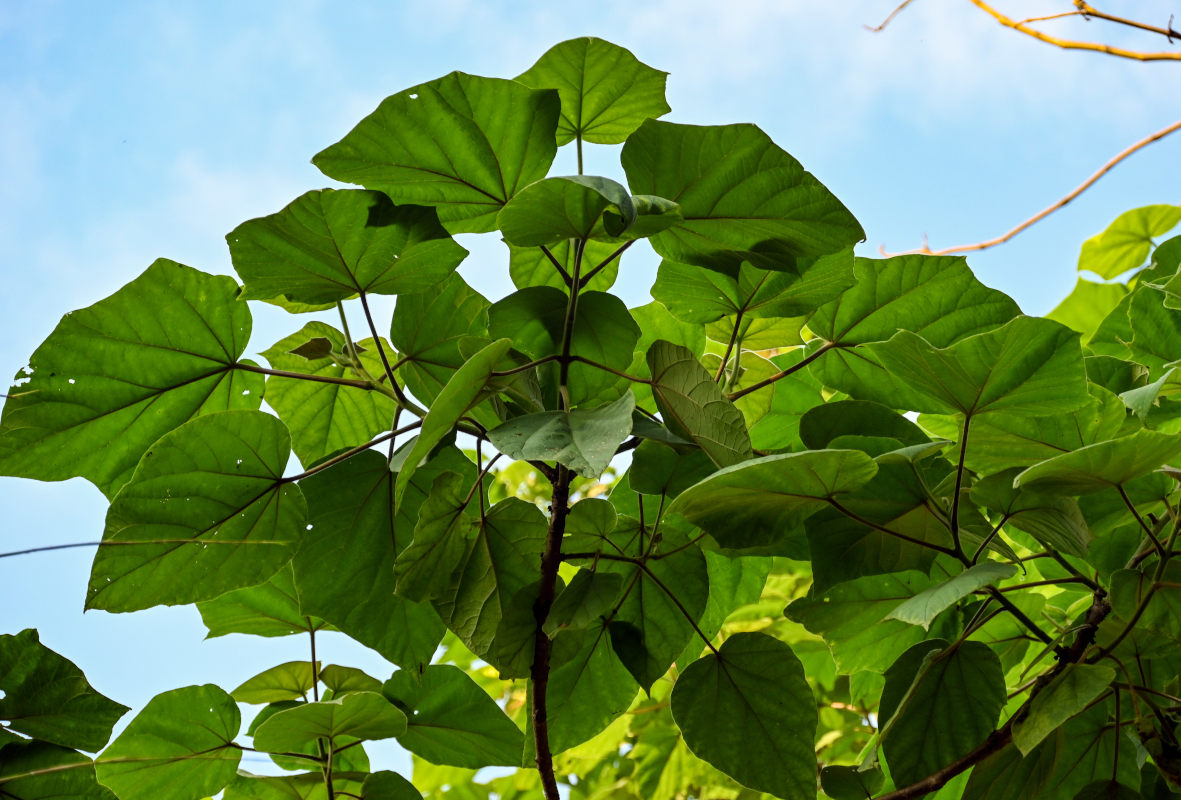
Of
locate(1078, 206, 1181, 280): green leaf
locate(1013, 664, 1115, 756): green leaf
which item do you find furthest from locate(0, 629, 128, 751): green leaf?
locate(1078, 206, 1181, 280): green leaf

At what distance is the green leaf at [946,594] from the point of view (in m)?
0.42

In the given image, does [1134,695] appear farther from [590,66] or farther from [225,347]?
[225,347]

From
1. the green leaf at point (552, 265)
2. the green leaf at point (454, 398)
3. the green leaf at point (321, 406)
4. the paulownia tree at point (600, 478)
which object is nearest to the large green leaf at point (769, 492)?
the paulownia tree at point (600, 478)

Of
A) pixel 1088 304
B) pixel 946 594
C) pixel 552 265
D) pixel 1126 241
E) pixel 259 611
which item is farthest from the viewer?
pixel 1126 241

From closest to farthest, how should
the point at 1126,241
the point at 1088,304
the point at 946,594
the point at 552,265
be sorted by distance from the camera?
the point at 946,594
the point at 552,265
the point at 1088,304
the point at 1126,241

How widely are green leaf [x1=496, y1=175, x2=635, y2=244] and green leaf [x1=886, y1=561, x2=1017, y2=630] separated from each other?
22cm

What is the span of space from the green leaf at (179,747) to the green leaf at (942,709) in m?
0.48

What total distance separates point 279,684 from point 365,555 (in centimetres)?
18

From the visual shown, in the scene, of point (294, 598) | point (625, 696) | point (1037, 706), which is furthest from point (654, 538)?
point (294, 598)

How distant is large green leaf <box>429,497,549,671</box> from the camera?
22.4 inches

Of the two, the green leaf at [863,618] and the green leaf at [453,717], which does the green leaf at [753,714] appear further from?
the green leaf at [453,717]

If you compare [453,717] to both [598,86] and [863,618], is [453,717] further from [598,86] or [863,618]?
[598,86]

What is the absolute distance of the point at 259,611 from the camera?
78cm

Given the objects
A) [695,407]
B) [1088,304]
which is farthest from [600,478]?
[1088,304]
